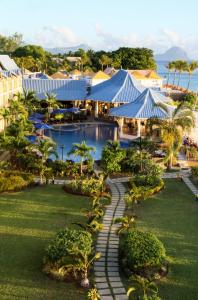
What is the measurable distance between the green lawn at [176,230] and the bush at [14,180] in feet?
22.9

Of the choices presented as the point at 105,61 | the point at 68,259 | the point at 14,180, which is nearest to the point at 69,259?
the point at 68,259

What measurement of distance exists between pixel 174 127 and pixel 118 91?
64.9 feet

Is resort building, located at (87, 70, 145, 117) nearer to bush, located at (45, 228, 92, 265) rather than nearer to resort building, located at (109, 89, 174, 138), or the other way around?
resort building, located at (109, 89, 174, 138)

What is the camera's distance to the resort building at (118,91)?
4528 cm

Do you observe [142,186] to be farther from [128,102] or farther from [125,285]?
[128,102]

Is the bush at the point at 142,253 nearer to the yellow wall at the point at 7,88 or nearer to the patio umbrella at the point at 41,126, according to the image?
the patio umbrella at the point at 41,126

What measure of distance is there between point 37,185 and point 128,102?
2315 centimetres

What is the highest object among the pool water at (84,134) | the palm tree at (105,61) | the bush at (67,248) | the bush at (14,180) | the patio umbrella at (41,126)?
the palm tree at (105,61)

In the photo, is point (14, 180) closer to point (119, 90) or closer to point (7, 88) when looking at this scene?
point (7, 88)

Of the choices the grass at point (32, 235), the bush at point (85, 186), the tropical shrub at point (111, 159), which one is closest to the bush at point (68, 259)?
the grass at point (32, 235)

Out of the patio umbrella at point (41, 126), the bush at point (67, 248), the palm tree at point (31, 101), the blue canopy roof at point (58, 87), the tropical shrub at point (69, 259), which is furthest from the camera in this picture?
the blue canopy roof at point (58, 87)

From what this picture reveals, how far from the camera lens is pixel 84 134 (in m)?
41.9

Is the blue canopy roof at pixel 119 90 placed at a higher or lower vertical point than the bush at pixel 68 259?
higher

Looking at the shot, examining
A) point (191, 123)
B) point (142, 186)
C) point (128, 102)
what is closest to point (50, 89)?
point (128, 102)
